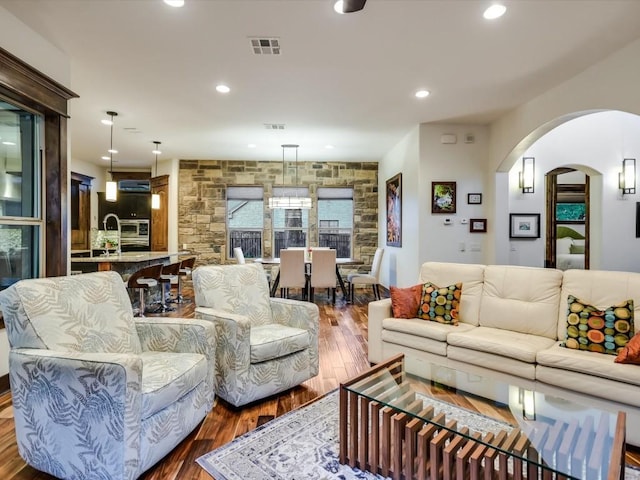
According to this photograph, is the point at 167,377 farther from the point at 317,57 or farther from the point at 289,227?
the point at 289,227

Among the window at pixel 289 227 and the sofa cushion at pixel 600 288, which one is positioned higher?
the window at pixel 289 227

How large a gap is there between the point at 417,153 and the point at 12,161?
4.59 metres

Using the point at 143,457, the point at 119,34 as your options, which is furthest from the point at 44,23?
the point at 143,457

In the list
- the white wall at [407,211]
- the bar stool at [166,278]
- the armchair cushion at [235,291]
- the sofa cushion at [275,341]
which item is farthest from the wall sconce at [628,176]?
the bar stool at [166,278]

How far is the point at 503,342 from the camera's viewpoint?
255 cm

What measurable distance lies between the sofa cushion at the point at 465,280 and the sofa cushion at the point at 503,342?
0.86 ft

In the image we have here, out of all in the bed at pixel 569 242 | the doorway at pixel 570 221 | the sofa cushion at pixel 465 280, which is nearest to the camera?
the sofa cushion at pixel 465 280

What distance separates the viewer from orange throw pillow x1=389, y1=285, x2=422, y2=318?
3.20 meters

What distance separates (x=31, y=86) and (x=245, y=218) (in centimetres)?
521

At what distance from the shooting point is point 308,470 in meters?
1.81

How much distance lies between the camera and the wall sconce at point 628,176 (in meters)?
4.84

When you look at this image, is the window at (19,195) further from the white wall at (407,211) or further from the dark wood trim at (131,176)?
the dark wood trim at (131,176)

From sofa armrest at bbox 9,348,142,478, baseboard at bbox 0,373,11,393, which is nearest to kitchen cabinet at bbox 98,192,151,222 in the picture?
baseboard at bbox 0,373,11,393

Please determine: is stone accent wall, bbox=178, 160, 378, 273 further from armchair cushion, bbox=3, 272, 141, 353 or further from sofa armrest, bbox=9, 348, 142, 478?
sofa armrest, bbox=9, 348, 142, 478
